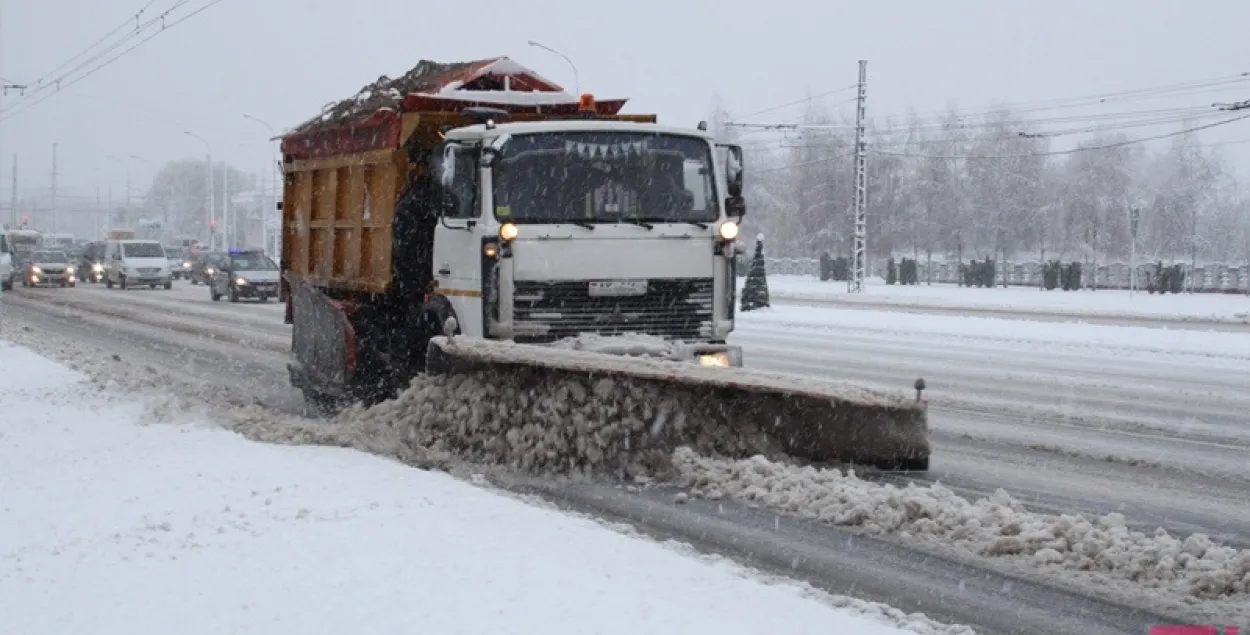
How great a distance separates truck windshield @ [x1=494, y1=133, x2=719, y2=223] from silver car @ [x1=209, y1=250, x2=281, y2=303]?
1186 inches

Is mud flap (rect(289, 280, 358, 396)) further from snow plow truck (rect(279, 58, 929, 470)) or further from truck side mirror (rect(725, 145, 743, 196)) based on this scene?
truck side mirror (rect(725, 145, 743, 196))

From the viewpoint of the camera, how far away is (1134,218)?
35906 mm

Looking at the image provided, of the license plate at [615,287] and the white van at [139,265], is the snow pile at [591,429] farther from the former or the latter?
the white van at [139,265]

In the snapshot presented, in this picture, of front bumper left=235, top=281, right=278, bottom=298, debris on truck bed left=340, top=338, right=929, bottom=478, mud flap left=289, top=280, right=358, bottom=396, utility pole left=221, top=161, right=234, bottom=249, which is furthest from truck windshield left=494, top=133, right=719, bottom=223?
utility pole left=221, top=161, right=234, bottom=249

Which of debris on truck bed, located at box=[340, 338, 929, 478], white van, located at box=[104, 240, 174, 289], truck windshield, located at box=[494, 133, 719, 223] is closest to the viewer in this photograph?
debris on truck bed, located at box=[340, 338, 929, 478]

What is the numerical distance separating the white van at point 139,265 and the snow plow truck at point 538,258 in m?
38.3

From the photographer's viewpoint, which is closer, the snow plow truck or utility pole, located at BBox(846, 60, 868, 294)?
the snow plow truck

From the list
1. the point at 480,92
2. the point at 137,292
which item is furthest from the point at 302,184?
the point at 137,292

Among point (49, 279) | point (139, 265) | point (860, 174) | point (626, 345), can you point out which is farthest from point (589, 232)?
point (49, 279)

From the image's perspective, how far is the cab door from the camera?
10250 millimetres

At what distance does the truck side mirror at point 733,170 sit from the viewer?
10.8 meters

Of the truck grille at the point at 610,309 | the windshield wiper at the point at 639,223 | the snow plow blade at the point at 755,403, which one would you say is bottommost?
the snow plow blade at the point at 755,403

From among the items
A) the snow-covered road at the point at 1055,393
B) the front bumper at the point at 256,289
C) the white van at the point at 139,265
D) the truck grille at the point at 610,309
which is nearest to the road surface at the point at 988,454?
the snow-covered road at the point at 1055,393

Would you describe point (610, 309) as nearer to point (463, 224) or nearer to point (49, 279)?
point (463, 224)
